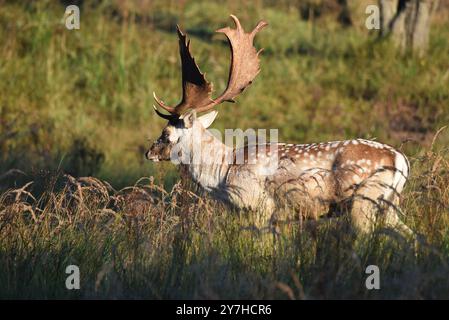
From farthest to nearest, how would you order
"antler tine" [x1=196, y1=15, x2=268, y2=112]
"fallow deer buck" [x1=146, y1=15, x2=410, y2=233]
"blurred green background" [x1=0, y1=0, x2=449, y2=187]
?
1. "blurred green background" [x1=0, y1=0, x2=449, y2=187]
2. "antler tine" [x1=196, y1=15, x2=268, y2=112]
3. "fallow deer buck" [x1=146, y1=15, x2=410, y2=233]

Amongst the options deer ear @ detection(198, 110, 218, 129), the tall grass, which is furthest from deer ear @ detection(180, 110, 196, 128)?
the tall grass

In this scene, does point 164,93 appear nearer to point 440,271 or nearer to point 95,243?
point 95,243

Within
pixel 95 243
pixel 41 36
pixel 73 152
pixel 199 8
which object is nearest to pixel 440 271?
pixel 95 243

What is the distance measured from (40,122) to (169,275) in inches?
299

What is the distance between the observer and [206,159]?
8.57 meters

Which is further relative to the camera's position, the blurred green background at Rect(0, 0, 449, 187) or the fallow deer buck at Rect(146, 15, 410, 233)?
the blurred green background at Rect(0, 0, 449, 187)

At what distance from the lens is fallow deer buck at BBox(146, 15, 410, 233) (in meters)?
7.51

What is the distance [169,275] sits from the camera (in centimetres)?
621

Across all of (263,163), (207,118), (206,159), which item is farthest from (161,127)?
(263,163)

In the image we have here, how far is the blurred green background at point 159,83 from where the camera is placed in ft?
44.3

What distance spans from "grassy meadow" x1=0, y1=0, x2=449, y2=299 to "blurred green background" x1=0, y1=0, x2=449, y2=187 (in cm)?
3

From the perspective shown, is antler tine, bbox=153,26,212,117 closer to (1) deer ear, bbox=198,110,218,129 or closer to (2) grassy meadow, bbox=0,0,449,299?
(1) deer ear, bbox=198,110,218,129

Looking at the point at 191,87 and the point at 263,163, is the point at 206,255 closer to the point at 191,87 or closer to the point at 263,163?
the point at 263,163

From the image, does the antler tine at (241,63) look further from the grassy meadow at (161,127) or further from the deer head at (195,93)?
the grassy meadow at (161,127)
